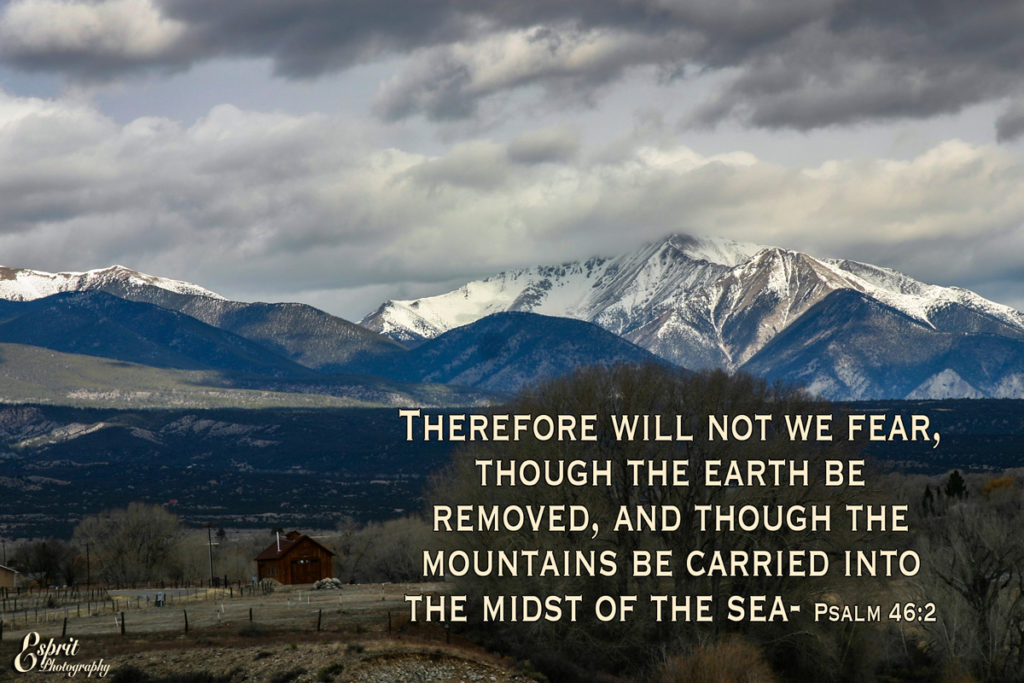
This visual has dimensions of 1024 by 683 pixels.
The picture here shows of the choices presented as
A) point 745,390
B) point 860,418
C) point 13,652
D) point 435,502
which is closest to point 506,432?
point 435,502

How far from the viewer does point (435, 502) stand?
8638 cm

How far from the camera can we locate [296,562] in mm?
128875

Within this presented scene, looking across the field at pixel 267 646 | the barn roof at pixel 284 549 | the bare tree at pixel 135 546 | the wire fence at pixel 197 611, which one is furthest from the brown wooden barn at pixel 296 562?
the field at pixel 267 646

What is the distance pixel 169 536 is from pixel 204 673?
83984mm

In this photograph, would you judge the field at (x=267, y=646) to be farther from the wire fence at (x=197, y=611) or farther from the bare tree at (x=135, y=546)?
the bare tree at (x=135, y=546)

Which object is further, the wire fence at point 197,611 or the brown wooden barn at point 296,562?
the brown wooden barn at point 296,562

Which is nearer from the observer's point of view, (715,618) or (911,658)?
(715,618)

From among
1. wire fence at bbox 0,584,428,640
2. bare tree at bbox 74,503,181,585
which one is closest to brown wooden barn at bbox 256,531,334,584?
bare tree at bbox 74,503,181,585

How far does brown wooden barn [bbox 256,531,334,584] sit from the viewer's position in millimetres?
128625

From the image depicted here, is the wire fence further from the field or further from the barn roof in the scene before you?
the barn roof

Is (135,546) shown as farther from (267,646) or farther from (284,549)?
(267,646)

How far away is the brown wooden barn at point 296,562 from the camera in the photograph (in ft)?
422

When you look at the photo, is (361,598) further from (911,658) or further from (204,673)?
(911,658)

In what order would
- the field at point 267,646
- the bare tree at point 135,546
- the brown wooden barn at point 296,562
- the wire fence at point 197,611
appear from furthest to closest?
1. the bare tree at point 135,546
2. the brown wooden barn at point 296,562
3. the wire fence at point 197,611
4. the field at point 267,646
